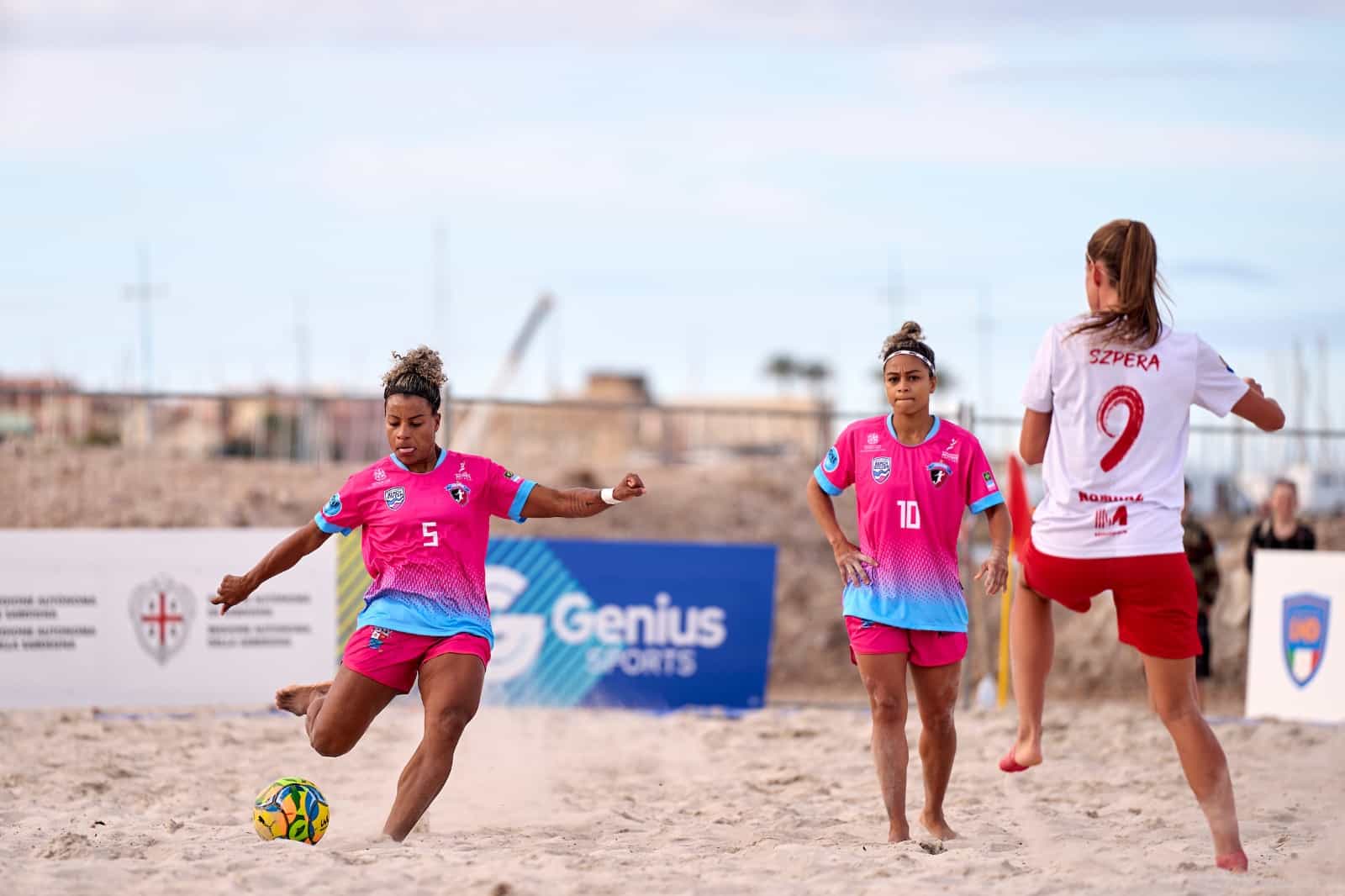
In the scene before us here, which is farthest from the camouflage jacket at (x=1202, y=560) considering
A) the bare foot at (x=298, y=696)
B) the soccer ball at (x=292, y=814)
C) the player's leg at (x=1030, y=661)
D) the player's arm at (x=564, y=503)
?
the soccer ball at (x=292, y=814)

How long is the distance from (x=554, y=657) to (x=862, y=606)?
4.78 meters

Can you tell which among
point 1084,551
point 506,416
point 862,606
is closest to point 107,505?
point 506,416

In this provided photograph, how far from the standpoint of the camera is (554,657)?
32.7ft

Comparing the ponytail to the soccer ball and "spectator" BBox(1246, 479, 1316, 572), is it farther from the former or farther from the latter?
"spectator" BBox(1246, 479, 1316, 572)

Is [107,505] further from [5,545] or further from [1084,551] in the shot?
[1084,551]

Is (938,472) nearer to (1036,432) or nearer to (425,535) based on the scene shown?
(1036,432)

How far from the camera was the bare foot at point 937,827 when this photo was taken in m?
5.66

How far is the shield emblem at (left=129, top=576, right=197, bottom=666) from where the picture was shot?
9461 mm

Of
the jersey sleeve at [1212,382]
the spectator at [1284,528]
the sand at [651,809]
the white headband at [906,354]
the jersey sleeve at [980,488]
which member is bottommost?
the sand at [651,809]

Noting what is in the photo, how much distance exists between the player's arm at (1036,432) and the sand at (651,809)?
137cm

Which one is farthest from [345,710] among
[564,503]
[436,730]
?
[564,503]

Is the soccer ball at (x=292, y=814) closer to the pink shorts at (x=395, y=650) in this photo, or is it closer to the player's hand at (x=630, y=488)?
the pink shorts at (x=395, y=650)

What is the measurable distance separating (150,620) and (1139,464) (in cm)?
696

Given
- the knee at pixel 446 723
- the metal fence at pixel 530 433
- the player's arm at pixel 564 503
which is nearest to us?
the knee at pixel 446 723
